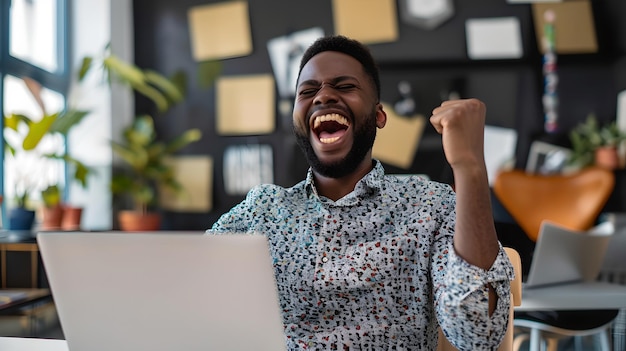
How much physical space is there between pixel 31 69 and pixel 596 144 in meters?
3.38

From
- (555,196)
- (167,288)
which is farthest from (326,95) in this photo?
(555,196)

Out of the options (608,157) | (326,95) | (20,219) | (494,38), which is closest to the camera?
(326,95)

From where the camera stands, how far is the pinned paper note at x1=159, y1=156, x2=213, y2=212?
4246 mm

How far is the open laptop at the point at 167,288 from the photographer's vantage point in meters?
0.69

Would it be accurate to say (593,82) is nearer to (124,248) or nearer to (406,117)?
(406,117)

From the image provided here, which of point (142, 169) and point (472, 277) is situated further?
point (142, 169)

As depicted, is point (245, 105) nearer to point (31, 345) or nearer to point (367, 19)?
point (367, 19)

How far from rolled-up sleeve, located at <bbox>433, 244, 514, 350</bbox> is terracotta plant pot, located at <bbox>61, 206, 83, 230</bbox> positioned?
9.59ft

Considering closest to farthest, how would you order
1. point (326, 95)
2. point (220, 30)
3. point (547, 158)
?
1. point (326, 95)
2. point (547, 158)
3. point (220, 30)

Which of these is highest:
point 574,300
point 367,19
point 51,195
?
point 367,19

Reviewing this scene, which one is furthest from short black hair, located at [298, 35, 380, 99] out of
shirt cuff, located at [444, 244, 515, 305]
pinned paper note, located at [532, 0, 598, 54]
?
pinned paper note, located at [532, 0, 598, 54]

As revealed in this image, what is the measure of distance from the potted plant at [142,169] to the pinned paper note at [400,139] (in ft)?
4.23

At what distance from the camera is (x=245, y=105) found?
419 cm

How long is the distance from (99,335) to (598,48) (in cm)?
375
